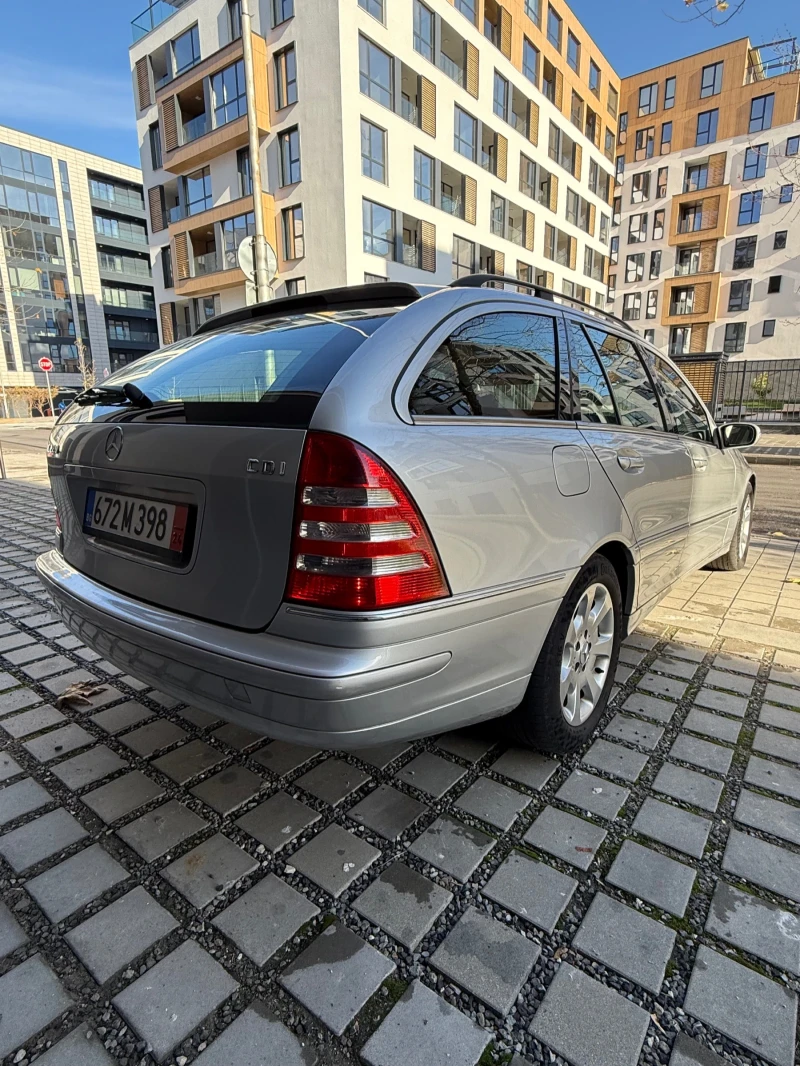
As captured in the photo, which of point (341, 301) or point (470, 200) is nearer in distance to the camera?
point (341, 301)

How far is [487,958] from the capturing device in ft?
4.88

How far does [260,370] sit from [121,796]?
1576mm

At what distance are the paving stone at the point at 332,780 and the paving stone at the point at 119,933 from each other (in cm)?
62

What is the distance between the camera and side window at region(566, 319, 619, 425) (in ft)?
8.02

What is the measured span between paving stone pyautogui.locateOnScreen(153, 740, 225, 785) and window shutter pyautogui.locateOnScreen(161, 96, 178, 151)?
27296mm

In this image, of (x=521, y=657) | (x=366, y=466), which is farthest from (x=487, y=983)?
(x=366, y=466)

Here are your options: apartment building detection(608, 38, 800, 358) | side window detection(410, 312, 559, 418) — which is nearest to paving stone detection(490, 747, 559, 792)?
side window detection(410, 312, 559, 418)

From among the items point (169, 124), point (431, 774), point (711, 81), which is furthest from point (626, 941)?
point (711, 81)

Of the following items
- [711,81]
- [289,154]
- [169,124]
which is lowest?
[289,154]

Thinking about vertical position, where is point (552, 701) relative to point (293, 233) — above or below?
below

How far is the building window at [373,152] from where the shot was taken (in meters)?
18.7

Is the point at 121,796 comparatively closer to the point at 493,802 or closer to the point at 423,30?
the point at 493,802

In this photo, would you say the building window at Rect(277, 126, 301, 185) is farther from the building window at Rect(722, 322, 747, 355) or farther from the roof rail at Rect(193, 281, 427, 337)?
the building window at Rect(722, 322, 747, 355)

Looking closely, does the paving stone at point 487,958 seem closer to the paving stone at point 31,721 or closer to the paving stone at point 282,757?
the paving stone at point 282,757
